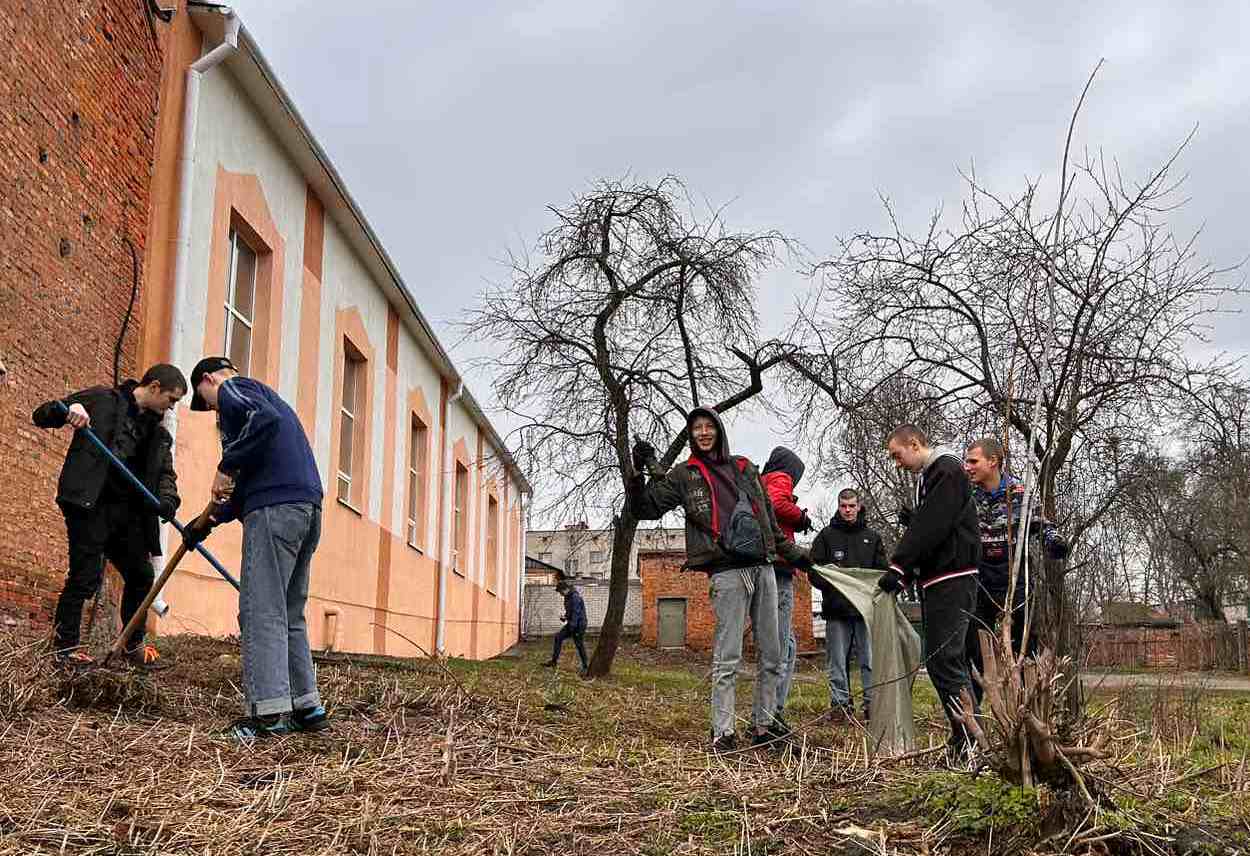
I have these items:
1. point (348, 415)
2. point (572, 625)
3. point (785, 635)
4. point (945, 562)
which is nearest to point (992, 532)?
point (945, 562)

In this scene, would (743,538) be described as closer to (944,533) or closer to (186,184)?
(944,533)

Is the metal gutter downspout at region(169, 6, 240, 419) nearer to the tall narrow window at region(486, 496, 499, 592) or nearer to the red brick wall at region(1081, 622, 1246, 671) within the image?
the red brick wall at region(1081, 622, 1246, 671)

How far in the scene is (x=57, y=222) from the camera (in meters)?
8.42

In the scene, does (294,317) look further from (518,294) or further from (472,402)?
(472,402)

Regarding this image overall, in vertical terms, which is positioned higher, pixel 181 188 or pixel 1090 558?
pixel 181 188

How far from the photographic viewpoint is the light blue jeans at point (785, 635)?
671 cm

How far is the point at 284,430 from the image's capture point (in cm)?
548

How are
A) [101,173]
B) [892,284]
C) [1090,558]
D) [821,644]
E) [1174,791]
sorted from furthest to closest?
[821,644], [892,284], [101,173], [1090,558], [1174,791]

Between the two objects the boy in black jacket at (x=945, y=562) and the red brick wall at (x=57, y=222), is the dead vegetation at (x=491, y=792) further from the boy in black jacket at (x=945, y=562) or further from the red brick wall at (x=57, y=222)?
the red brick wall at (x=57, y=222)

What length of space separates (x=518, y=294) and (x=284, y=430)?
33.2ft

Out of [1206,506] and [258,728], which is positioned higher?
[1206,506]

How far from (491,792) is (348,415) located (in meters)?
12.1

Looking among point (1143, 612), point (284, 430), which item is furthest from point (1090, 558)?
point (1143, 612)

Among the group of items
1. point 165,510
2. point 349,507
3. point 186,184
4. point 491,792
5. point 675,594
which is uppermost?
point 186,184
